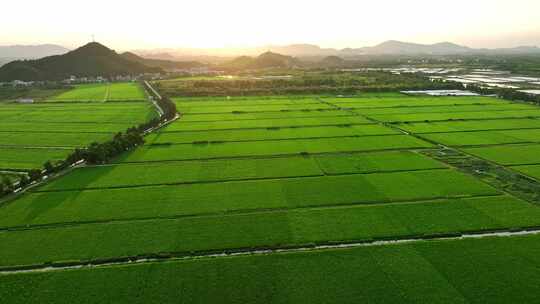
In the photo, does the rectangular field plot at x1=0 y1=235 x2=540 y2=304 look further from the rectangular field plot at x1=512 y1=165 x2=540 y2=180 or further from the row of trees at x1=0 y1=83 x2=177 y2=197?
the row of trees at x1=0 y1=83 x2=177 y2=197

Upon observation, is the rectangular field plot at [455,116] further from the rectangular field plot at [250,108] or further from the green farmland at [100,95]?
the green farmland at [100,95]

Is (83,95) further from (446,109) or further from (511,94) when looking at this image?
(511,94)

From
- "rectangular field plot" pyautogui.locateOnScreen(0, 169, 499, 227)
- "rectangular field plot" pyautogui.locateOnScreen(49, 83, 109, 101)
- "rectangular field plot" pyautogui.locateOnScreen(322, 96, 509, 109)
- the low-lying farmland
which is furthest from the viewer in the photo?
"rectangular field plot" pyautogui.locateOnScreen(49, 83, 109, 101)

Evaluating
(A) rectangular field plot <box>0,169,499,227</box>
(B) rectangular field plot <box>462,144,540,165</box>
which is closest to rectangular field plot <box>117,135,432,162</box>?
(B) rectangular field plot <box>462,144,540,165</box>

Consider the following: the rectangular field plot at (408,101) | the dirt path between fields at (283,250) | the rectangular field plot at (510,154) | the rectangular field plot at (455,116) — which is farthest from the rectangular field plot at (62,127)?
the rectangular field plot at (510,154)

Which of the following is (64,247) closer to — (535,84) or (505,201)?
(505,201)

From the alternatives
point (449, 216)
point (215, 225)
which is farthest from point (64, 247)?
point (449, 216)
